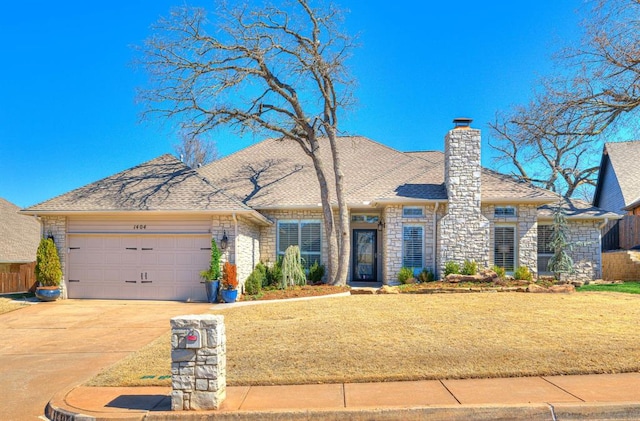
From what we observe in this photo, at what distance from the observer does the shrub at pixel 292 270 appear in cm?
1511

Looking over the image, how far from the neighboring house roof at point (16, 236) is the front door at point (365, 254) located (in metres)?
14.4

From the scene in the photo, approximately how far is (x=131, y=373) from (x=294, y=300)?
260 inches

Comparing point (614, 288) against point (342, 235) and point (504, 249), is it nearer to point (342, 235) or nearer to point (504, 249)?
point (504, 249)

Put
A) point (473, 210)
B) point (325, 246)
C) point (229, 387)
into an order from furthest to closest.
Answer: point (325, 246)
point (473, 210)
point (229, 387)

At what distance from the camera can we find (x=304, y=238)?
17.2 m

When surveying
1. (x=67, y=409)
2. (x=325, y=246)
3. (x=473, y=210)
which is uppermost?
(x=473, y=210)

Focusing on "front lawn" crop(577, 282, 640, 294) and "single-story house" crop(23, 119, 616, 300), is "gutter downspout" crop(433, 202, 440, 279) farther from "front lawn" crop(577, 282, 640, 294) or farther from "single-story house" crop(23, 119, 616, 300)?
"front lawn" crop(577, 282, 640, 294)

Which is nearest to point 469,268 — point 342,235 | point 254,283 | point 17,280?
point 342,235

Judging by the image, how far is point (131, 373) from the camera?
668cm

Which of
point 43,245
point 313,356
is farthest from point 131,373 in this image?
point 43,245

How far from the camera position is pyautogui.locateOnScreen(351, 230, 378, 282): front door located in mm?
17891

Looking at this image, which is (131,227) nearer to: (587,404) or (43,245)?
(43,245)

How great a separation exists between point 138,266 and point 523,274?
11.6 metres

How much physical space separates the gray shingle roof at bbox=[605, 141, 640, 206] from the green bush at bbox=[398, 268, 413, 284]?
14.0 m
